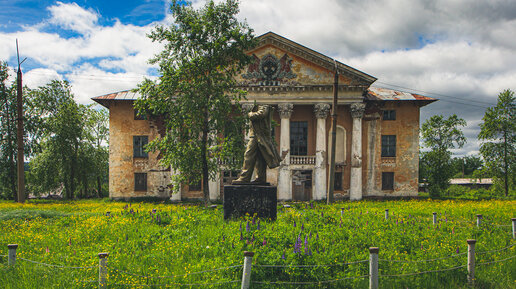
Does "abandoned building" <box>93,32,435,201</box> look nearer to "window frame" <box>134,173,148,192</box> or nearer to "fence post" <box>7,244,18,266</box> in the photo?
"window frame" <box>134,173,148,192</box>

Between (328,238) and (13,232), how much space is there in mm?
9571

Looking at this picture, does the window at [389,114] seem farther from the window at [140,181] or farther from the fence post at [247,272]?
the fence post at [247,272]

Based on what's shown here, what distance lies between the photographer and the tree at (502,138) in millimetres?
30547

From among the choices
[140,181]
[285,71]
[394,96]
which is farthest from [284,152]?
[140,181]

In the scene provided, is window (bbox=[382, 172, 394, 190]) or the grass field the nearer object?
the grass field

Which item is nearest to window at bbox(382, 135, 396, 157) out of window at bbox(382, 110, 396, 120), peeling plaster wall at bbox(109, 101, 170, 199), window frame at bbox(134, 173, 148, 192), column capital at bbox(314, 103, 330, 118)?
window at bbox(382, 110, 396, 120)

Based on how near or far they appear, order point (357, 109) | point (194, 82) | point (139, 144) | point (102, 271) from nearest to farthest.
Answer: point (102, 271), point (194, 82), point (357, 109), point (139, 144)

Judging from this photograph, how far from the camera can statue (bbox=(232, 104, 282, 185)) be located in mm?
10469

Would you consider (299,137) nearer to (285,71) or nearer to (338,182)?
(338,182)

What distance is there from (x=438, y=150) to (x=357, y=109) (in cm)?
1318

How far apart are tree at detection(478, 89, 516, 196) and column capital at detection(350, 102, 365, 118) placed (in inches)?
601

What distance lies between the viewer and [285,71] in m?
25.9

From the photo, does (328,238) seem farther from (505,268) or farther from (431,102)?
(431,102)

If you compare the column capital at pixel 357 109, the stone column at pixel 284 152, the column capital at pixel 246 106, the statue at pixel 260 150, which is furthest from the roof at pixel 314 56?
the statue at pixel 260 150
